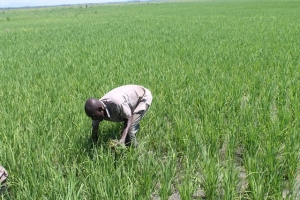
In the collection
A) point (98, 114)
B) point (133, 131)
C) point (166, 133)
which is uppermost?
point (98, 114)

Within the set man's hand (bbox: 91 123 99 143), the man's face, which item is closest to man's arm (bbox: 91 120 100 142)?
man's hand (bbox: 91 123 99 143)

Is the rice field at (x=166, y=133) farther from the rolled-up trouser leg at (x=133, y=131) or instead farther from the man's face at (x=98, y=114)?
the man's face at (x=98, y=114)

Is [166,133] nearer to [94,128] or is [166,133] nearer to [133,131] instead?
[133,131]

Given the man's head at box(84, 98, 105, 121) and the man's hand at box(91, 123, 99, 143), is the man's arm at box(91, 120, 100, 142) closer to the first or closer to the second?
the man's hand at box(91, 123, 99, 143)

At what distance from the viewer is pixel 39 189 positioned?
2.03m

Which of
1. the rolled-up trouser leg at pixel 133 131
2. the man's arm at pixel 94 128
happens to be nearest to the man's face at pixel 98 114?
the man's arm at pixel 94 128

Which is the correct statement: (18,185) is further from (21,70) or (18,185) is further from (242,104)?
(21,70)

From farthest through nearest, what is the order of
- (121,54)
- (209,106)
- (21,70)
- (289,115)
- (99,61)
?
(121,54)
(99,61)
(21,70)
(209,106)
(289,115)

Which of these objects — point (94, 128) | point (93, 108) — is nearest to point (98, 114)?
point (93, 108)

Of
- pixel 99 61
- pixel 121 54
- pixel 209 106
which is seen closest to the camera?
pixel 209 106

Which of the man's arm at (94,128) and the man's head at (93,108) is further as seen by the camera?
the man's arm at (94,128)

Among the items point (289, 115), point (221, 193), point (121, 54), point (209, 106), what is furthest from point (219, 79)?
point (121, 54)

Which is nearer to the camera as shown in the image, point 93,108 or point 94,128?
point 93,108

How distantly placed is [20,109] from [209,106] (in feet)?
7.11
